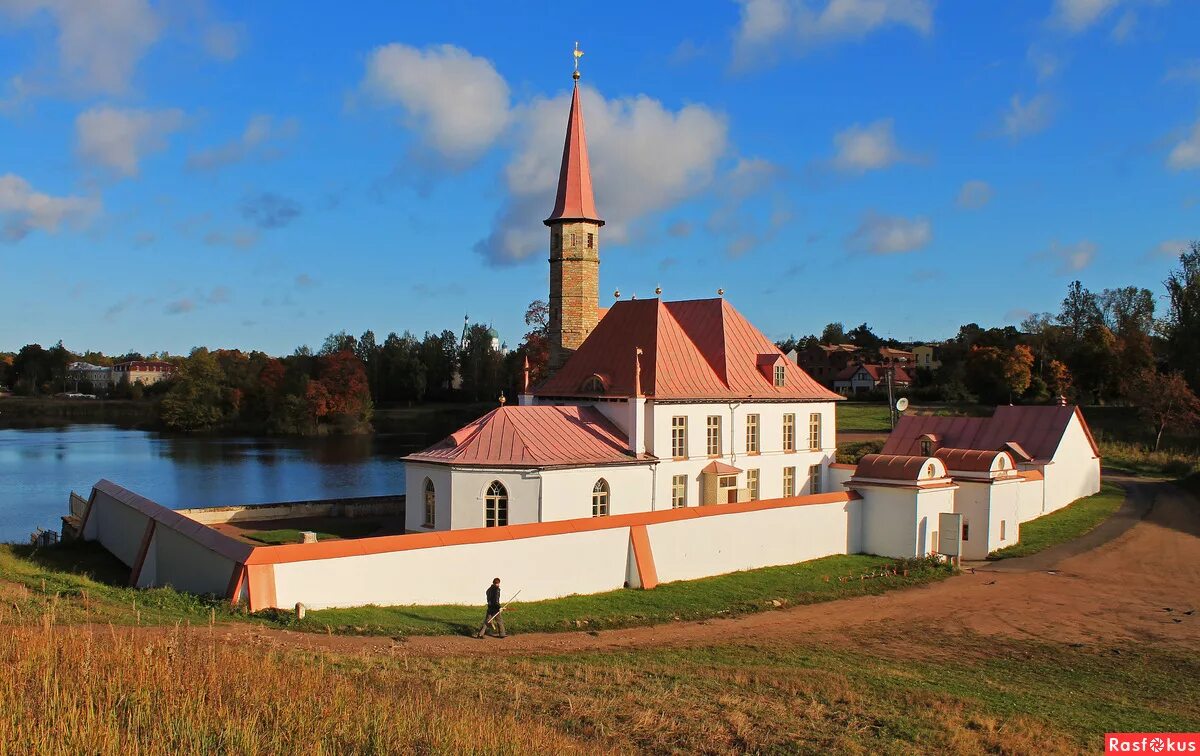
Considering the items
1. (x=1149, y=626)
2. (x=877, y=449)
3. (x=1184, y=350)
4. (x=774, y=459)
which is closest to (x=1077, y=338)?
(x=1184, y=350)

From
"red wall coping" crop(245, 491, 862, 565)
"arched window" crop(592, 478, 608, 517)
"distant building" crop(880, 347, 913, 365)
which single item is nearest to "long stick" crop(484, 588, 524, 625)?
"red wall coping" crop(245, 491, 862, 565)

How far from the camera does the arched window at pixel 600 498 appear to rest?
25.7 metres

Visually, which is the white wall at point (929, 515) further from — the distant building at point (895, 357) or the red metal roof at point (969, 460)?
the distant building at point (895, 357)

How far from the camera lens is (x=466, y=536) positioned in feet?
59.5

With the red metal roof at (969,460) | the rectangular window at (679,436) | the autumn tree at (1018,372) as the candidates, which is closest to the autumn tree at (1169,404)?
the autumn tree at (1018,372)

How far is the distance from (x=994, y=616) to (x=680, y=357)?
1337 centimetres

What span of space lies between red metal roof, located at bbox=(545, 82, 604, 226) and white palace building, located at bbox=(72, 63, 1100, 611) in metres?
0.08

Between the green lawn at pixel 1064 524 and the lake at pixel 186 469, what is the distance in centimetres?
2827

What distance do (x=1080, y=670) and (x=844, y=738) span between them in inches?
299

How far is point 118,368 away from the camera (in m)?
163

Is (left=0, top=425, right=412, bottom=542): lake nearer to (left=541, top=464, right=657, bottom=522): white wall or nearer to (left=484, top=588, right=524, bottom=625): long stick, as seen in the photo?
(left=541, top=464, right=657, bottom=522): white wall

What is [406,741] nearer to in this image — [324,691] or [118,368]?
[324,691]

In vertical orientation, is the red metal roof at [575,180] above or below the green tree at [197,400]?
above

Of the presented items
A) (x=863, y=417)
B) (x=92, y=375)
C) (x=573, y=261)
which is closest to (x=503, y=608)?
(x=573, y=261)
